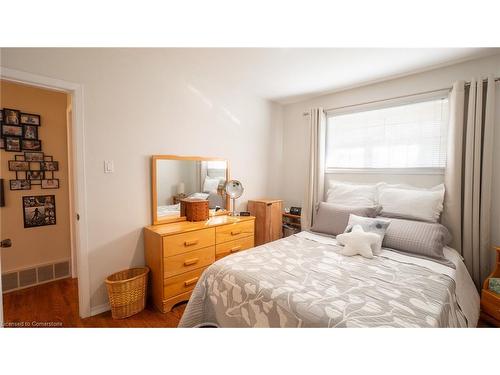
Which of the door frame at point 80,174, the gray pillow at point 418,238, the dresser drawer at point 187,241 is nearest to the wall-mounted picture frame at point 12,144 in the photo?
the door frame at point 80,174

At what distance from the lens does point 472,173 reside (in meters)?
2.07

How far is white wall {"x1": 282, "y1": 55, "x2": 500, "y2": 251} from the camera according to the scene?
2.06m

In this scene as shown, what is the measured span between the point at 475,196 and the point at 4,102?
15.2 feet

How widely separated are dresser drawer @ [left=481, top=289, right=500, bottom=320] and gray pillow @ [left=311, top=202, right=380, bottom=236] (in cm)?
100

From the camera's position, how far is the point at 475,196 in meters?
2.05

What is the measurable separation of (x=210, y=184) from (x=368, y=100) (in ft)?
7.19

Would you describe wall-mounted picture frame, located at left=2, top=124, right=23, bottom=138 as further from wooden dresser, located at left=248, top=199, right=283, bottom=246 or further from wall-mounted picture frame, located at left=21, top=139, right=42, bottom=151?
wooden dresser, located at left=248, top=199, right=283, bottom=246

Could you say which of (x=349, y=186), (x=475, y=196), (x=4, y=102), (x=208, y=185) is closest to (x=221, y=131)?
(x=208, y=185)

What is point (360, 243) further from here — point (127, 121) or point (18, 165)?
point (18, 165)

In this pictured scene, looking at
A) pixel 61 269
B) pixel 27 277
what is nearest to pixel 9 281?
pixel 27 277

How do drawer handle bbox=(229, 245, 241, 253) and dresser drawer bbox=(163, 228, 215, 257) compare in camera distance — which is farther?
drawer handle bbox=(229, 245, 241, 253)

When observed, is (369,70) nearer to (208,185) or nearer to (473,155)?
(473,155)

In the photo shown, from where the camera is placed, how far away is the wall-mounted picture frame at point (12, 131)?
230 cm

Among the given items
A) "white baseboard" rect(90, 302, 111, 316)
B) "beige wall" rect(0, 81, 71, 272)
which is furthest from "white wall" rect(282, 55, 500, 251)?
"beige wall" rect(0, 81, 71, 272)
